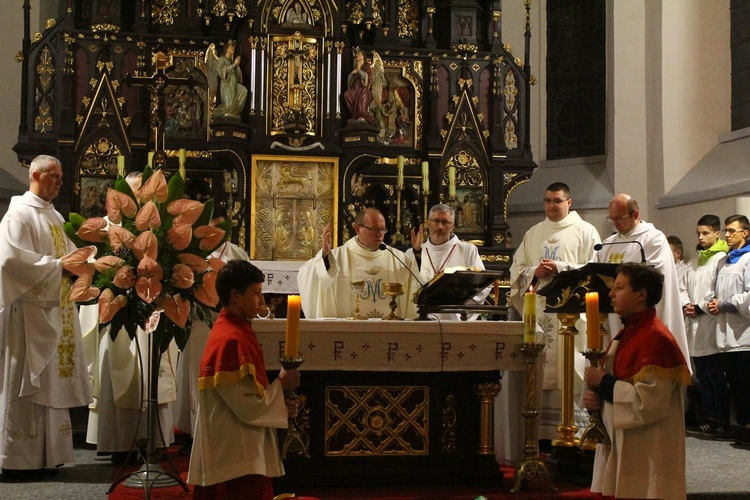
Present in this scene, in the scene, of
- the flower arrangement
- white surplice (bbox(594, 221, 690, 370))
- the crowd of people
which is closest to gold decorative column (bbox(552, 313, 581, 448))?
the crowd of people

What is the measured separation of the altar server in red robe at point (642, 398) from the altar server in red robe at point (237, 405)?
1588 millimetres

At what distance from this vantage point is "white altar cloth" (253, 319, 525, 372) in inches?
254

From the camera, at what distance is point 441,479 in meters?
6.76

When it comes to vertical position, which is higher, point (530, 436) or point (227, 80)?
point (227, 80)

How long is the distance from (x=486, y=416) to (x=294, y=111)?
5844mm

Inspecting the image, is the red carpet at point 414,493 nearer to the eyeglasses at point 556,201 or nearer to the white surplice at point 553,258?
the white surplice at point 553,258

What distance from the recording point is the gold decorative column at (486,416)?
Result: 22.2 ft

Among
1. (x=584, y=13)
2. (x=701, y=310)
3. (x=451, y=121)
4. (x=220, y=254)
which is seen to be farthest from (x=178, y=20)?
(x=701, y=310)

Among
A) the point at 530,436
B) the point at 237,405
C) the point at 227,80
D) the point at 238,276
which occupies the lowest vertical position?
the point at 530,436

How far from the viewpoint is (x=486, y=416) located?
680 centimetres

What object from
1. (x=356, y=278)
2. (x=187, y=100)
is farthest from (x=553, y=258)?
(x=187, y=100)

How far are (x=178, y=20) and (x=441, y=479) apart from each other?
24.8 feet

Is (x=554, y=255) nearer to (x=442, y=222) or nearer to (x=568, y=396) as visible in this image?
(x=442, y=222)

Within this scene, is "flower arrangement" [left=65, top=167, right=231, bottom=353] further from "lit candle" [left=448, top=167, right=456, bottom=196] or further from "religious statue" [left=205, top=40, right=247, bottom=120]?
"lit candle" [left=448, top=167, right=456, bottom=196]
